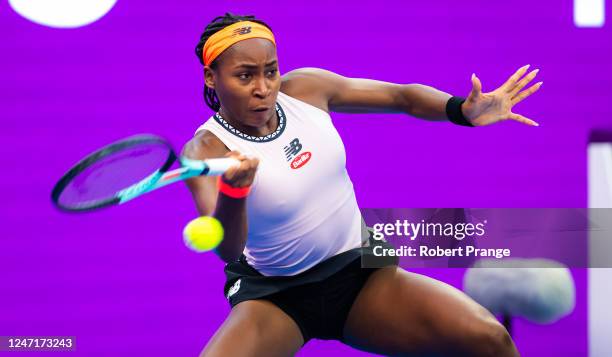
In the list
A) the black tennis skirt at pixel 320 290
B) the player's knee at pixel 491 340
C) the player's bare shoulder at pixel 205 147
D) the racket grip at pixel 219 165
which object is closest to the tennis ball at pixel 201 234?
the racket grip at pixel 219 165

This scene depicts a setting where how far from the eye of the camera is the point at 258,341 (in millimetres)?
2609

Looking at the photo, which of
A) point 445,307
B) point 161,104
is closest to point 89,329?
point 161,104

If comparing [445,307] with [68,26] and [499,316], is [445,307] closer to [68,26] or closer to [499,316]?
[499,316]

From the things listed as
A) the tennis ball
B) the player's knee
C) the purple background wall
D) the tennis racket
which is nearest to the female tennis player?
the player's knee

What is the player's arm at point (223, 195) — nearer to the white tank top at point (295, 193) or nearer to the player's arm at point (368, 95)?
the white tank top at point (295, 193)

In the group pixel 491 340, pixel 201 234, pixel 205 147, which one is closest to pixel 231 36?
pixel 205 147

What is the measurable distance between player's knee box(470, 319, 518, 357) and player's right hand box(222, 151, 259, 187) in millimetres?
821

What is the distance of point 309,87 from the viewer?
2.93 metres

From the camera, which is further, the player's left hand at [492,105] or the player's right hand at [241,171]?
A: the player's left hand at [492,105]

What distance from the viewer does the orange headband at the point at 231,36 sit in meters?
2.66

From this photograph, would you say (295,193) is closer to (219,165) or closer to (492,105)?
(219,165)

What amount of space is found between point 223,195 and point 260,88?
1.40 ft

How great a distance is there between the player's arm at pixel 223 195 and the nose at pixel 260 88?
0.19 metres

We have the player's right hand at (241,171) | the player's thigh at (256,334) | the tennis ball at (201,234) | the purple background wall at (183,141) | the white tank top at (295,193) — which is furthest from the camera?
the purple background wall at (183,141)
